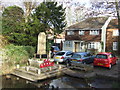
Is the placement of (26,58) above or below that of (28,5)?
below

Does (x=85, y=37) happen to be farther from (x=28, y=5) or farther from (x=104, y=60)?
(x=104, y=60)

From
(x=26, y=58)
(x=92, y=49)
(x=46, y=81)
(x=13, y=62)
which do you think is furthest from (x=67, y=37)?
(x=46, y=81)

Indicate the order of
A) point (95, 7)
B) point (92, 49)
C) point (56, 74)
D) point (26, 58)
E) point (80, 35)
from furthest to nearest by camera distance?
1. point (80, 35)
2. point (92, 49)
3. point (95, 7)
4. point (26, 58)
5. point (56, 74)

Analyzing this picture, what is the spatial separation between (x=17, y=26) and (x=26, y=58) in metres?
6.71

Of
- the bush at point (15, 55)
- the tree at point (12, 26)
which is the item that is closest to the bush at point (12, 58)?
the bush at point (15, 55)

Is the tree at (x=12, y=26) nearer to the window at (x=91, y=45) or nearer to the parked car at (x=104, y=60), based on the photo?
the parked car at (x=104, y=60)

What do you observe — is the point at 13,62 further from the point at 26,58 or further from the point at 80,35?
the point at 80,35

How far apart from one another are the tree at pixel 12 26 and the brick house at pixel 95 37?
12.3 m

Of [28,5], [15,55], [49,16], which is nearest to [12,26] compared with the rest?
[28,5]

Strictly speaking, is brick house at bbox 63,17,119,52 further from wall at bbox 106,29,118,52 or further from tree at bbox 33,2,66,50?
tree at bbox 33,2,66,50

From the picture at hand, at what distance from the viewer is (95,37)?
24.6 m

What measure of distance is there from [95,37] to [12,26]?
17.1 metres

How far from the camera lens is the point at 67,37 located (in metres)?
27.9

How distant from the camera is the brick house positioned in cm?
2381
